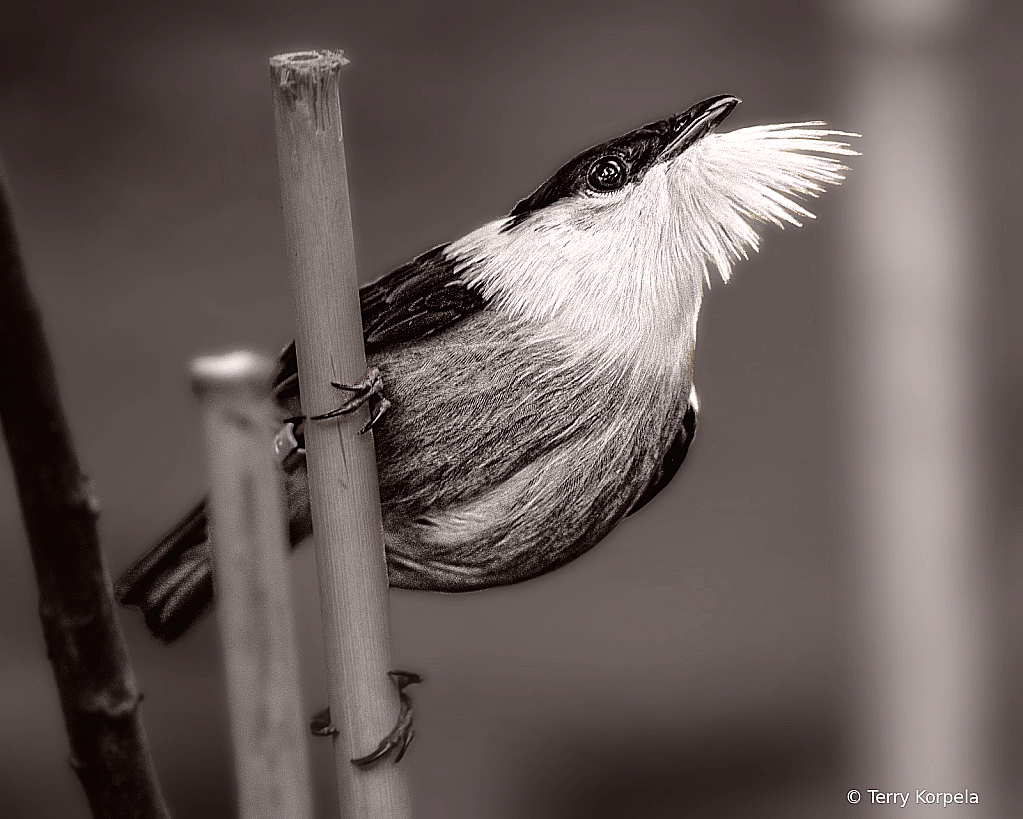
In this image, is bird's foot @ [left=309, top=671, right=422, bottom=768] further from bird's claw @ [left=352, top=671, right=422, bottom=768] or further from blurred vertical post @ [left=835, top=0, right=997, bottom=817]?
blurred vertical post @ [left=835, top=0, right=997, bottom=817]

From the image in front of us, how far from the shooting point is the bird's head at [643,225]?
1.41ft

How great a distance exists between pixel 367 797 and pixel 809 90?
534 mm

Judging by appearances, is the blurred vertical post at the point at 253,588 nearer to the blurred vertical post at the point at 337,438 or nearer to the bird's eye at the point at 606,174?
the blurred vertical post at the point at 337,438

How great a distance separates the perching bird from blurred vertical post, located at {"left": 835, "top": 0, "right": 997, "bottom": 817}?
0.33 m

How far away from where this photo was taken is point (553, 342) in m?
0.44

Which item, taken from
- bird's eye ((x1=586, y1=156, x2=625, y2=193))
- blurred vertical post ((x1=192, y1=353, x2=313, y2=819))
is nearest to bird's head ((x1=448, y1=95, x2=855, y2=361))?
bird's eye ((x1=586, y1=156, x2=625, y2=193))

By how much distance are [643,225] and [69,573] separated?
0.24 meters

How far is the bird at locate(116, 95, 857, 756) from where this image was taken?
43 centimetres

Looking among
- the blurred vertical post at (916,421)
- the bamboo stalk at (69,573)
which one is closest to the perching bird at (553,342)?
the bamboo stalk at (69,573)

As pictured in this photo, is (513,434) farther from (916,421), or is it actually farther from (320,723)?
(916,421)

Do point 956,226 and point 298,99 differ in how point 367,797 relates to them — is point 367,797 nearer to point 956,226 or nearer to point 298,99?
point 298,99

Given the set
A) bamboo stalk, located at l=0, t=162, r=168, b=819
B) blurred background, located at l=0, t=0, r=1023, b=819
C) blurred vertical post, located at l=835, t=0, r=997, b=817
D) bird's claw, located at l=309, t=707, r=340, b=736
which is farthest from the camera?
blurred vertical post, located at l=835, t=0, r=997, b=817

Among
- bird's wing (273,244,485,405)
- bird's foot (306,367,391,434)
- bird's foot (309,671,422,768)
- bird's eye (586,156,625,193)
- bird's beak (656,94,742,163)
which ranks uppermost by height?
bird's beak (656,94,742,163)

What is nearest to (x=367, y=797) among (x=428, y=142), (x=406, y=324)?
(x=406, y=324)
